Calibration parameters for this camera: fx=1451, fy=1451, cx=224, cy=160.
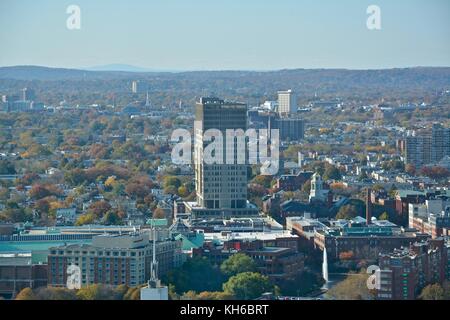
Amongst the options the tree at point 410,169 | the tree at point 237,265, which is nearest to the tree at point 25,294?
the tree at point 237,265

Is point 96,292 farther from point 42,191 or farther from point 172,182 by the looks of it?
point 172,182

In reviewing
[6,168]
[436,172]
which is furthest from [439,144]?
[6,168]

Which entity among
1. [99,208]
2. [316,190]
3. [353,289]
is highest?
[353,289]

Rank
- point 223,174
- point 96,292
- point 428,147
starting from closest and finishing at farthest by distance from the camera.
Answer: point 96,292
point 223,174
point 428,147

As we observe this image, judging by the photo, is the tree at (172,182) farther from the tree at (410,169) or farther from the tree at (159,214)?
the tree at (410,169)
